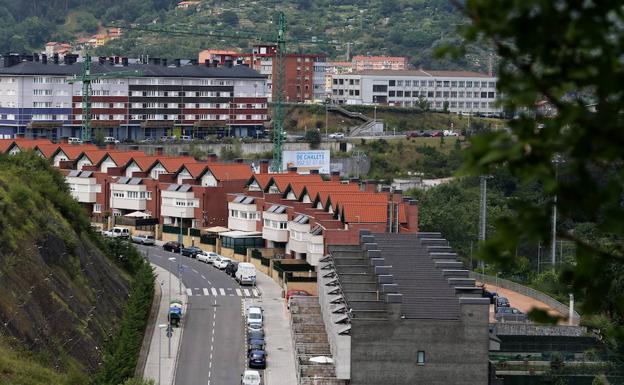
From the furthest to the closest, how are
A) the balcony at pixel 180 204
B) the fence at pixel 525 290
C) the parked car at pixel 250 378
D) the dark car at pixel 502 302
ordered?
the balcony at pixel 180 204, the dark car at pixel 502 302, the fence at pixel 525 290, the parked car at pixel 250 378

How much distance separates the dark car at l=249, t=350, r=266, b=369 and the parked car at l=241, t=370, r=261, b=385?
1.72m

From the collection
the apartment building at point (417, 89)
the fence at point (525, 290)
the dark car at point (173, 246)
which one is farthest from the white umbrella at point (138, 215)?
the apartment building at point (417, 89)

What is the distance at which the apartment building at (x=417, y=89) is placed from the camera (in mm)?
125812

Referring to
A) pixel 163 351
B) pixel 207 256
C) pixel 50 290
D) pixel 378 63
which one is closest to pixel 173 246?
pixel 207 256

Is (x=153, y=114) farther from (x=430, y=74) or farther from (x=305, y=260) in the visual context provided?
(x=305, y=260)

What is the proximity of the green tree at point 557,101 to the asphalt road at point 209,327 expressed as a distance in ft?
94.4

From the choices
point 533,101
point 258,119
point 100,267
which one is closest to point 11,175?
point 100,267

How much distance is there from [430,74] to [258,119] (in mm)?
25886

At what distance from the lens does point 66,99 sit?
94562 millimetres

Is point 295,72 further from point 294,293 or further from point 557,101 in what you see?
point 557,101

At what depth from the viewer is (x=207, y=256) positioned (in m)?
53.9

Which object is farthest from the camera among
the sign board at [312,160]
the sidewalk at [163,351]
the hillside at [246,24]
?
the hillside at [246,24]

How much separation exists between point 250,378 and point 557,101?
28.6 m

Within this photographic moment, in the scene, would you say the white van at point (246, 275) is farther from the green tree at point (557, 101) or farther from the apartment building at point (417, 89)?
the apartment building at point (417, 89)
